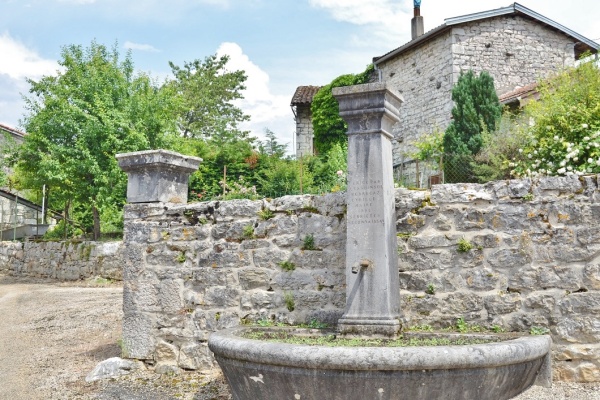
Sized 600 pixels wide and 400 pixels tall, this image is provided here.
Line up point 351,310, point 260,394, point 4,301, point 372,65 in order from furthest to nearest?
point 372,65 < point 4,301 < point 351,310 < point 260,394

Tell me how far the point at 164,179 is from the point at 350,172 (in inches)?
86.8

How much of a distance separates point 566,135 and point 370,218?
132 inches

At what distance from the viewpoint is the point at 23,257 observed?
53.7 feet

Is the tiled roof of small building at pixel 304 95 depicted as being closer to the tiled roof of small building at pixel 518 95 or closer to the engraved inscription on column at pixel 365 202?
the tiled roof of small building at pixel 518 95

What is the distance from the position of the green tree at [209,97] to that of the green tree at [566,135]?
21.5m

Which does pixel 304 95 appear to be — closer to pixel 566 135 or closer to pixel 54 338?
pixel 54 338

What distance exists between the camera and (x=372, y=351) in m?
3.29

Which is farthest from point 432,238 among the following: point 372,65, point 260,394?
point 372,65

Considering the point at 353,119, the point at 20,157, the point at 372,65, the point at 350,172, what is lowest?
the point at 350,172

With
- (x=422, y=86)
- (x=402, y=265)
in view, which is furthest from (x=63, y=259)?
(x=402, y=265)

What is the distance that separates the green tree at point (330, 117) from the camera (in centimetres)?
2050

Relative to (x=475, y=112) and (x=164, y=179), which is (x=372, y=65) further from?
(x=164, y=179)

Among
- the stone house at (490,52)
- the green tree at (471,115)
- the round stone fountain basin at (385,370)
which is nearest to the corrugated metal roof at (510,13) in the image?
the stone house at (490,52)

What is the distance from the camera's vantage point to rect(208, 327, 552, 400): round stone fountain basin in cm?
328
